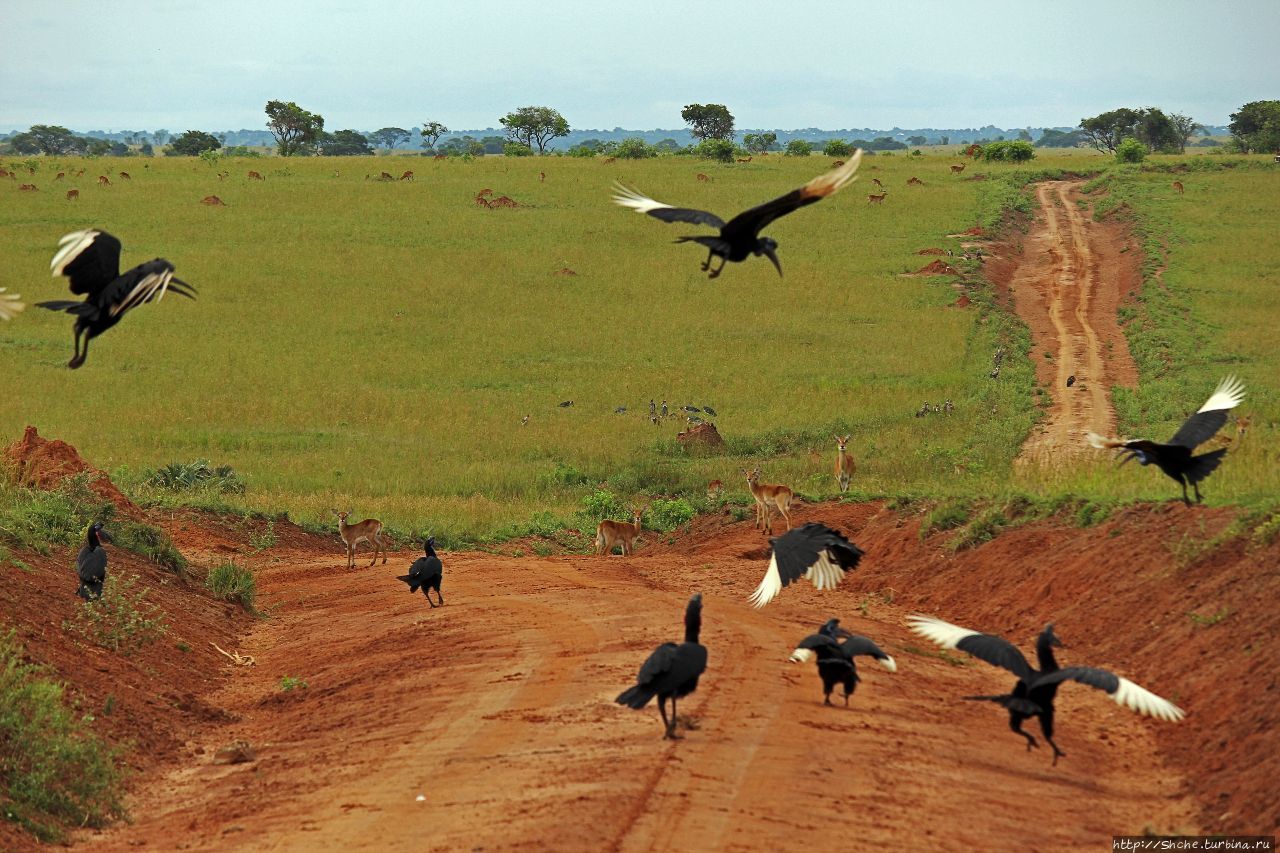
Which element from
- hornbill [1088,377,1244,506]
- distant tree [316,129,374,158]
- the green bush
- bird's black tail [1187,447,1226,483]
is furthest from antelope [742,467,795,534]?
distant tree [316,129,374,158]

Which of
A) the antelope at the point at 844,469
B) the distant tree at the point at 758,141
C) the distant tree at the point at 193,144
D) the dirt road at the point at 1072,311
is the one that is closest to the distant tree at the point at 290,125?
the distant tree at the point at 193,144

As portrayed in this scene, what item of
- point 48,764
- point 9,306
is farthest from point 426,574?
point 9,306

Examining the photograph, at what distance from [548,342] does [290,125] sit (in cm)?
7970

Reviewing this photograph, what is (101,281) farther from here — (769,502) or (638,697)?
(769,502)

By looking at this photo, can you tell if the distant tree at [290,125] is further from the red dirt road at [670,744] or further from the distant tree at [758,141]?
the red dirt road at [670,744]

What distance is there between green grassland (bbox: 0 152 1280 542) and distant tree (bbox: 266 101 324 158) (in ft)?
133

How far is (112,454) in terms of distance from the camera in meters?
29.1

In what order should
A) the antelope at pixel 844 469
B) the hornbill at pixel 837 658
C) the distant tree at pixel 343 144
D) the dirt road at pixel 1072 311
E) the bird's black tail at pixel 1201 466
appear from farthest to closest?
the distant tree at pixel 343 144, the dirt road at pixel 1072 311, the antelope at pixel 844 469, the bird's black tail at pixel 1201 466, the hornbill at pixel 837 658

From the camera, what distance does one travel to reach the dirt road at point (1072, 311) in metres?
29.0

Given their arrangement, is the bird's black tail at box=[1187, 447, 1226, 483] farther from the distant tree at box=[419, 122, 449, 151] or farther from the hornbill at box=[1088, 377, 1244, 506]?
the distant tree at box=[419, 122, 449, 151]

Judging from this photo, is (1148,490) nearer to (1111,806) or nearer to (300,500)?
(1111,806)

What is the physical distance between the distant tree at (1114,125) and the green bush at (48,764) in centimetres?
11556

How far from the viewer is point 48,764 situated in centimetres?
995

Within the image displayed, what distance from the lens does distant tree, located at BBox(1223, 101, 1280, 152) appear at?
95.1 metres
